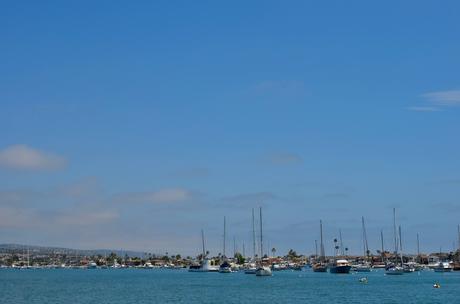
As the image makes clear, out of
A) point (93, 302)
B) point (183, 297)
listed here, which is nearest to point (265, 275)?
point (183, 297)

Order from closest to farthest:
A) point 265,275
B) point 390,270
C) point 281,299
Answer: point 281,299 → point 265,275 → point 390,270

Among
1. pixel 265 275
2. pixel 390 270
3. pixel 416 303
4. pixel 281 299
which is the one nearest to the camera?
pixel 416 303

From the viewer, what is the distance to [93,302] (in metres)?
90.2

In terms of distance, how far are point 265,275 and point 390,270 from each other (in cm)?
3944

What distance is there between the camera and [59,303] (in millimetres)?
89000

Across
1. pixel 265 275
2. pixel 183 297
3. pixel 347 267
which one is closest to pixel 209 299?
pixel 183 297

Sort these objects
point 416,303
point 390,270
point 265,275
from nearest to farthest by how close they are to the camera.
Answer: point 416,303
point 265,275
point 390,270

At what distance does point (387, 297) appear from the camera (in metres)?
96.4

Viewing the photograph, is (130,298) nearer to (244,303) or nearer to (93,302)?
(93,302)

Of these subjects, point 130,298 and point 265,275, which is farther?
point 265,275

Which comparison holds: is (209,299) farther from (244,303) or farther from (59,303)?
(59,303)

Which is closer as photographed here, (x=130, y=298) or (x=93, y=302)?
(x=93, y=302)

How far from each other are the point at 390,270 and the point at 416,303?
11579 centimetres

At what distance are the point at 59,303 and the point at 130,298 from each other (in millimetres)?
11435
